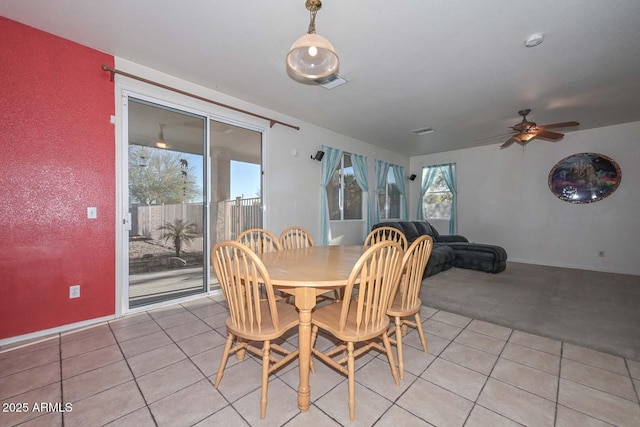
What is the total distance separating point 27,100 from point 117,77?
736 millimetres

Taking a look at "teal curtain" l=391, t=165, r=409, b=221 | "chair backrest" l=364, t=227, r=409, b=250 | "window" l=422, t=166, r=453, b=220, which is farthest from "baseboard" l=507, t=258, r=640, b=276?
"chair backrest" l=364, t=227, r=409, b=250

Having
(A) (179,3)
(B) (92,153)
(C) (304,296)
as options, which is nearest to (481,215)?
(C) (304,296)

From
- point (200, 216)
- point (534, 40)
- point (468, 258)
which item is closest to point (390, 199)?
point (468, 258)

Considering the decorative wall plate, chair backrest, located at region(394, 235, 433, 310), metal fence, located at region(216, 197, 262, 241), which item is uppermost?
the decorative wall plate

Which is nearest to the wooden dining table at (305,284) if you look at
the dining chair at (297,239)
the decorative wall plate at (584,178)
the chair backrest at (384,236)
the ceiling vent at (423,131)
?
the dining chair at (297,239)

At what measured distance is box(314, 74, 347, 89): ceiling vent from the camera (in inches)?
117

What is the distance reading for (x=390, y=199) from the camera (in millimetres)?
6859

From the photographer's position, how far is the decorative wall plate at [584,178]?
4.79 metres

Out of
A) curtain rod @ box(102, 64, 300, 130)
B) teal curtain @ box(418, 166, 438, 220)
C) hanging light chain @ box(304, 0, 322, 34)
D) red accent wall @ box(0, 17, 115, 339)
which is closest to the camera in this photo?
hanging light chain @ box(304, 0, 322, 34)

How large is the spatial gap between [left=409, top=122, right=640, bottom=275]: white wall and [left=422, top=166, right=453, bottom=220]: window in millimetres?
288

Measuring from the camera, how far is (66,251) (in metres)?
2.38

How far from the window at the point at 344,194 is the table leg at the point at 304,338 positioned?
3.76m

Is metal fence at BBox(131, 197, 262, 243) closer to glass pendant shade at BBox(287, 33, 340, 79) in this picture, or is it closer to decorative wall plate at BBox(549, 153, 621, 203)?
glass pendant shade at BBox(287, 33, 340, 79)

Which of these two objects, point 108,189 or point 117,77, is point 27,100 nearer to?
point 117,77
